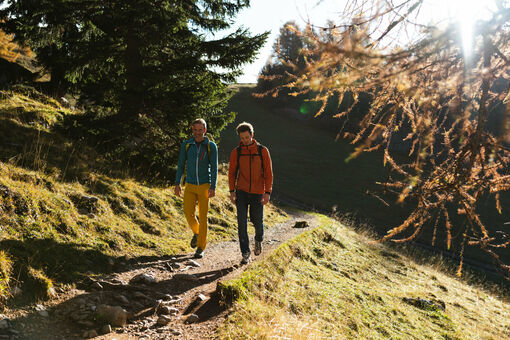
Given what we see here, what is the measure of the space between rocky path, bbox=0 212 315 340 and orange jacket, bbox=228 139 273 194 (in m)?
1.38

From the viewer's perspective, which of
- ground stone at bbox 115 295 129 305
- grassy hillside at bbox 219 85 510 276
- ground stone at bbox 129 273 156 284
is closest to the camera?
ground stone at bbox 115 295 129 305

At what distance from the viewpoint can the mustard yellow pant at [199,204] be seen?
5.64 metres

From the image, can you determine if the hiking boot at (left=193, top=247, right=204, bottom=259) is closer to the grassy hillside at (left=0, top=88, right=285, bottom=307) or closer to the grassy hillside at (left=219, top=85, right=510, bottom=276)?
the grassy hillside at (left=0, top=88, right=285, bottom=307)

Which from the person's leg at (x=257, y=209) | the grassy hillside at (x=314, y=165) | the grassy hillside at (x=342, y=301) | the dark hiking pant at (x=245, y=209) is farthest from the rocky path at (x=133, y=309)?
the grassy hillside at (x=314, y=165)

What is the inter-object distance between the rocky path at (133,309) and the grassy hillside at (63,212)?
28 cm

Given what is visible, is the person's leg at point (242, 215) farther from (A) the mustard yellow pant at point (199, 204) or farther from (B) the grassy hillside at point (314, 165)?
(B) the grassy hillside at point (314, 165)

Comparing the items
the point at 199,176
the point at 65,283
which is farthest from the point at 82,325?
the point at 199,176

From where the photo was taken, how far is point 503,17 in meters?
1.99

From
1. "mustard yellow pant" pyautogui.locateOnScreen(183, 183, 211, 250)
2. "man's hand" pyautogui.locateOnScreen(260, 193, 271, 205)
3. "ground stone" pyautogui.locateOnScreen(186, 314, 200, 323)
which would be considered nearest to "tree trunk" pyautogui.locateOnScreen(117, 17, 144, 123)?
"mustard yellow pant" pyautogui.locateOnScreen(183, 183, 211, 250)

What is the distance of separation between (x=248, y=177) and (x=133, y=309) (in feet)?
8.66

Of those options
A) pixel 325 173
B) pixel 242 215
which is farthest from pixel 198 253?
pixel 325 173

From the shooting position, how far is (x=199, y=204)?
18.7 ft

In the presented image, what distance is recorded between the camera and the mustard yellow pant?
222 inches

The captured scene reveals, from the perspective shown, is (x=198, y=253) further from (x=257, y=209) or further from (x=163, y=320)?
(x=163, y=320)
